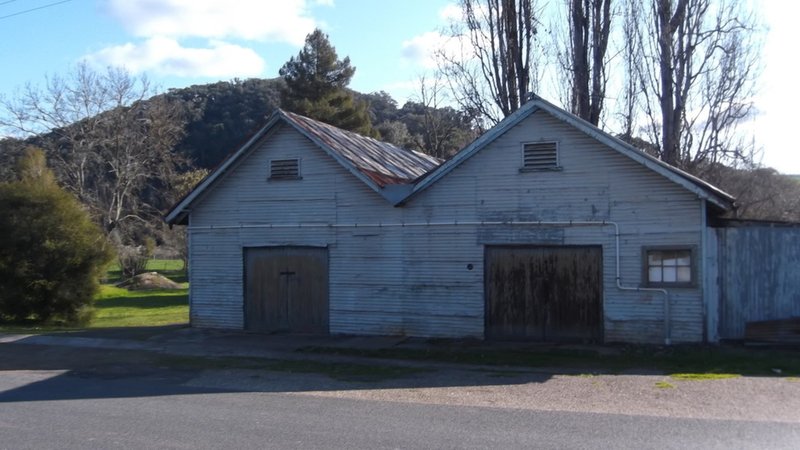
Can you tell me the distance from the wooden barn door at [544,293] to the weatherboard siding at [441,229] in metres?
0.21

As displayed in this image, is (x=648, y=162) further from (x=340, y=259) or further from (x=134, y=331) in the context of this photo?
(x=134, y=331)

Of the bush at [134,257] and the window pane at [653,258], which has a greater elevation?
the window pane at [653,258]

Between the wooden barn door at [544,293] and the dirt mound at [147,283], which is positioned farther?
the dirt mound at [147,283]

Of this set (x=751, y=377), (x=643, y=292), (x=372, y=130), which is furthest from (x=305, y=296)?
(x=372, y=130)

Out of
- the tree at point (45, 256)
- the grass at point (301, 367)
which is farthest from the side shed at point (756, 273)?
the tree at point (45, 256)

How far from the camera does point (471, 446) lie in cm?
782

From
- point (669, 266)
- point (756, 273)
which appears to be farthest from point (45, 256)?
point (756, 273)

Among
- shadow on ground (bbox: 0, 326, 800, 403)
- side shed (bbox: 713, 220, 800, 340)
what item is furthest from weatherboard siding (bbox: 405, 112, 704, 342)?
side shed (bbox: 713, 220, 800, 340)

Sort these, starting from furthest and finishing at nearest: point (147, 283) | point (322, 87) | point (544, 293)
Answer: point (322, 87) < point (147, 283) < point (544, 293)

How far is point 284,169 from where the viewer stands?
18.5 meters

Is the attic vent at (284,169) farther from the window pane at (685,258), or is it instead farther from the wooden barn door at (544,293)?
the window pane at (685,258)

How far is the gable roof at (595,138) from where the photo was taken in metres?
14.3

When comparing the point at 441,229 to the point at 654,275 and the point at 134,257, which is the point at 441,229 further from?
the point at 134,257

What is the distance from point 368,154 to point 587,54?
372 inches
